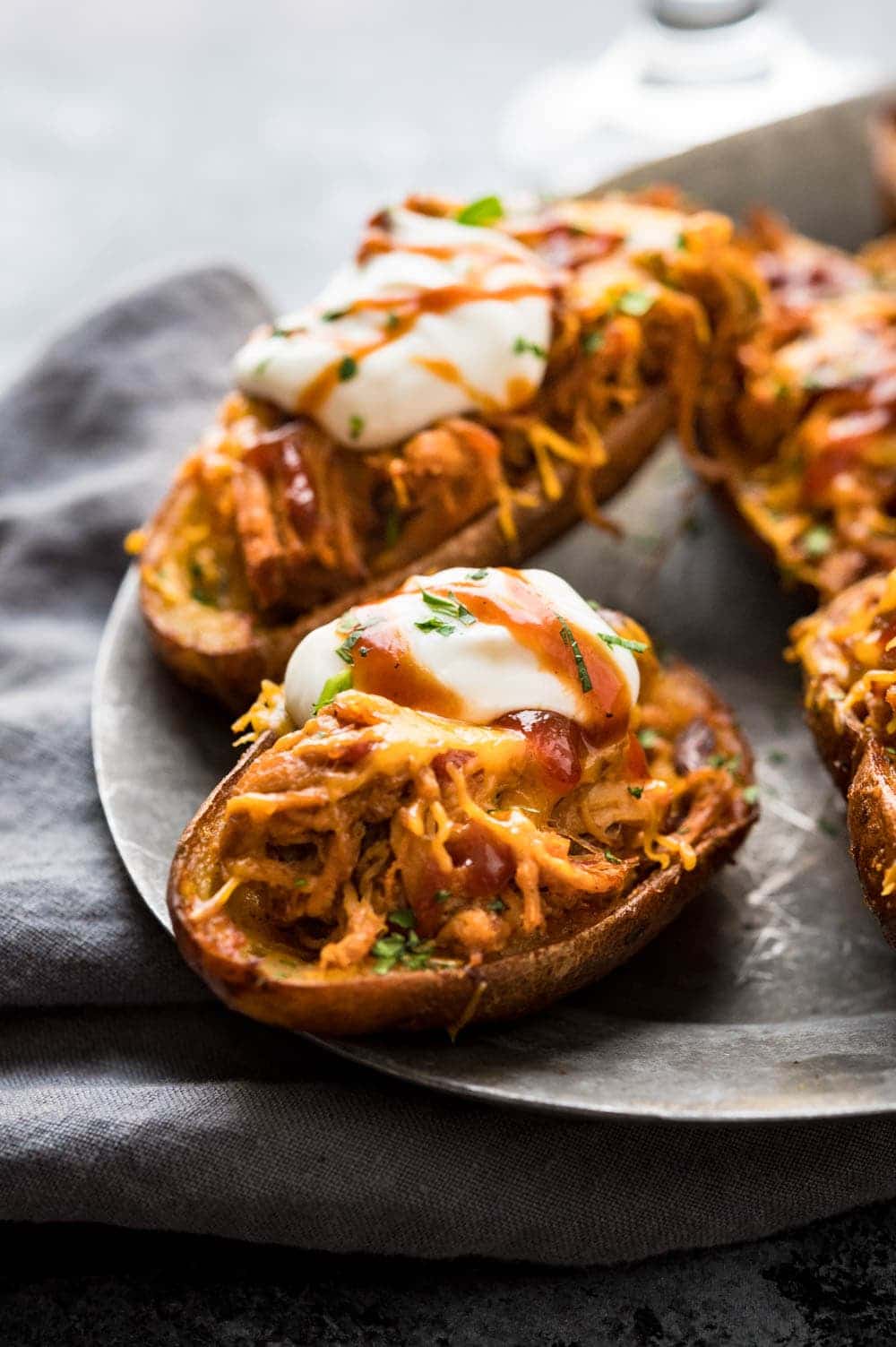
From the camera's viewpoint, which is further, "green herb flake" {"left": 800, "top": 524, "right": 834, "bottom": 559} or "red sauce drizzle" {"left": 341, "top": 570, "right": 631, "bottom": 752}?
"green herb flake" {"left": 800, "top": 524, "right": 834, "bottom": 559}

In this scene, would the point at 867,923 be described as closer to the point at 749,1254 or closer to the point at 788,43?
the point at 749,1254

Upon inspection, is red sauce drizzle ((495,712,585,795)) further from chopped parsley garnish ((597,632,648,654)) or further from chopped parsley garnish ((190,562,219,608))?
chopped parsley garnish ((190,562,219,608))

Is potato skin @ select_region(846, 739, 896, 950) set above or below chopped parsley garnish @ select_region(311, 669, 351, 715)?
below

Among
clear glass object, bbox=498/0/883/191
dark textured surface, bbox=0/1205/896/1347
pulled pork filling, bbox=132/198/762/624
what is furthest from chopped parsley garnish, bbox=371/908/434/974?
clear glass object, bbox=498/0/883/191

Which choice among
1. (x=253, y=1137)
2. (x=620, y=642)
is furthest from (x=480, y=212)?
(x=253, y=1137)

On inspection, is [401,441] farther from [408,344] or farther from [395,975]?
[395,975]

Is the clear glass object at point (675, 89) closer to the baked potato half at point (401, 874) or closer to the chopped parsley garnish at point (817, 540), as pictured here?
the chopped parsley garnish at point (817, 540)

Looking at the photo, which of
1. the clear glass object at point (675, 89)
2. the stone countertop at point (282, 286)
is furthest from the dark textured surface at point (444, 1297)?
the clear glass object at point (675, 89)

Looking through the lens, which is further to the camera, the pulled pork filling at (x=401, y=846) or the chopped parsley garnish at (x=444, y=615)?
the chopped parsley garnish at (x=444, y=615)
